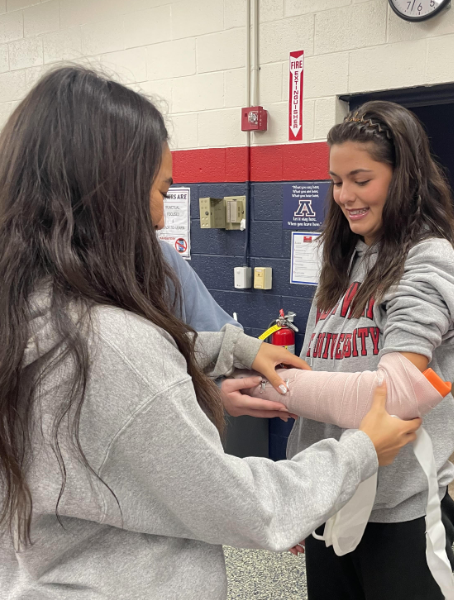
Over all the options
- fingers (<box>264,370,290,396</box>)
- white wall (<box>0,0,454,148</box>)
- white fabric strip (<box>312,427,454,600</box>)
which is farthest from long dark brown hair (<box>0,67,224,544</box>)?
white wall (<box>0,0,454,148</box>)

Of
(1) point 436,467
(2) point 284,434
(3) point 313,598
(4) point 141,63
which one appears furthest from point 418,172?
(4) point 141,63

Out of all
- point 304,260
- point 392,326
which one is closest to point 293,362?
point 392,326

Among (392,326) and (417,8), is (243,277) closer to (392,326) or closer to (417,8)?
(417,8)

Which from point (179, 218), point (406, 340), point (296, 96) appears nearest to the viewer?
point (406, 340)

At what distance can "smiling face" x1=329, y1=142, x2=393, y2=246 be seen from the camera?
1.31 m

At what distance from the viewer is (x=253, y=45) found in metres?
2.73

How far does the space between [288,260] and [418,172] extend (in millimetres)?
1551

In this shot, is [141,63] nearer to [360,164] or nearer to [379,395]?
[360,164]

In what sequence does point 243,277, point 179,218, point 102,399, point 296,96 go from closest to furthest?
point 102,399 → point 296,96 → point 243,277 → point 179,218

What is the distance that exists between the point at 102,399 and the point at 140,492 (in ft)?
0.52

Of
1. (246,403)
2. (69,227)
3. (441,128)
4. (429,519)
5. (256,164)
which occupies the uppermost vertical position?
(441,128)

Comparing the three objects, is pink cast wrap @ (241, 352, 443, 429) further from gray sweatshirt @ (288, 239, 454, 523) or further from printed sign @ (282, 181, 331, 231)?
printed sign @ (282, 181, 331, 231)

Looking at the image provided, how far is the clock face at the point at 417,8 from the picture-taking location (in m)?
2.20

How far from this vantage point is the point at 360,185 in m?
1.33
